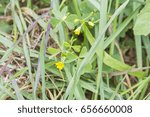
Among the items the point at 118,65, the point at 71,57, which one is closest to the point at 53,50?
the point at 71,57

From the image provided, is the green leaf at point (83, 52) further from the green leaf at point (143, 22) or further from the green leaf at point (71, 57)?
the green leaf at point (143, 22)

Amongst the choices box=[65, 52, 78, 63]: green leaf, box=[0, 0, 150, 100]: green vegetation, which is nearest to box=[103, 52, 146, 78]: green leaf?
box=[0, 0, 150, 100]: green vegetation

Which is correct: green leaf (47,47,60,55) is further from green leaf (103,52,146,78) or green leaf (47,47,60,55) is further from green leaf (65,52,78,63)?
green leaf (103,52,146,78)

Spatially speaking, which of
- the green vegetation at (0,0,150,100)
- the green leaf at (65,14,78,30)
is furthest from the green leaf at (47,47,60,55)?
the green leaf at (65,14,78,30)

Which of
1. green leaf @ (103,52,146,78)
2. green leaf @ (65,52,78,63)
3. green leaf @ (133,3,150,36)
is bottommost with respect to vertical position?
green leaf @ (103,52,146,78)

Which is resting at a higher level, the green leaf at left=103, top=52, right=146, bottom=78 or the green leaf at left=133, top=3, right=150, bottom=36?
the green leaf at left=133, top=3, right=150, bottom=36

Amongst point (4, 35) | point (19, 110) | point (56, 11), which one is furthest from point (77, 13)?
point (19, 110)

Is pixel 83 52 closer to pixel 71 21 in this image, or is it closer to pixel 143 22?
pixel 71 21

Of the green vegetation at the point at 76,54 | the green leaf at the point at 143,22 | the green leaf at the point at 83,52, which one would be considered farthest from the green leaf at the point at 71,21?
the green leaf at the point at 143,22

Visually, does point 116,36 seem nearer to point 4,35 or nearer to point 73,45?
point 73,45
